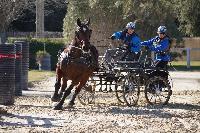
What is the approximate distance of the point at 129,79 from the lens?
15.2 metres

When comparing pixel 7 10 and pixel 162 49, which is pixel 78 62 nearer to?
pixel 162 49

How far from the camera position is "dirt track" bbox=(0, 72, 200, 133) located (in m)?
11.4

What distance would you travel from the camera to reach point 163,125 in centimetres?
1188

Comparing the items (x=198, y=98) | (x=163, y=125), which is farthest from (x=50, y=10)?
(x=163, y=125)

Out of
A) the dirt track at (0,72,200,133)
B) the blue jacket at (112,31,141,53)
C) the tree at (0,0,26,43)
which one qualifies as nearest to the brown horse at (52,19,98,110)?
the dirt track at (0,72,200,133)

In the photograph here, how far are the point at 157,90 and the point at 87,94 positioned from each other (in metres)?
1.98

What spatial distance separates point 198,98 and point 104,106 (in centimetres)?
384

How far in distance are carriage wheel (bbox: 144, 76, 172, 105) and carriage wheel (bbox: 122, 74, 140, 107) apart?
0.29 metres

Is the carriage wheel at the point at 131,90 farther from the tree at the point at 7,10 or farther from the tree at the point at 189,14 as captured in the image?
the tree at the point at 189,14

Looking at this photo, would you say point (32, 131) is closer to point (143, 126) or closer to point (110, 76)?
point (143, 126)

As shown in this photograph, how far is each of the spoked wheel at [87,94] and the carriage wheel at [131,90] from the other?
44.9 inches

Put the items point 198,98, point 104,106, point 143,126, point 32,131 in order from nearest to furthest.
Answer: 1. point 32,131
2. point 143,126
3. point 104,106
4. point 198,98

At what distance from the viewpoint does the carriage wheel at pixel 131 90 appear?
15.1 m

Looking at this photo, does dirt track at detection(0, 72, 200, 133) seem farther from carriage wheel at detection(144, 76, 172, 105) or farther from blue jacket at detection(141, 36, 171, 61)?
blue jacket at detection(141, 36, 171, 61)
